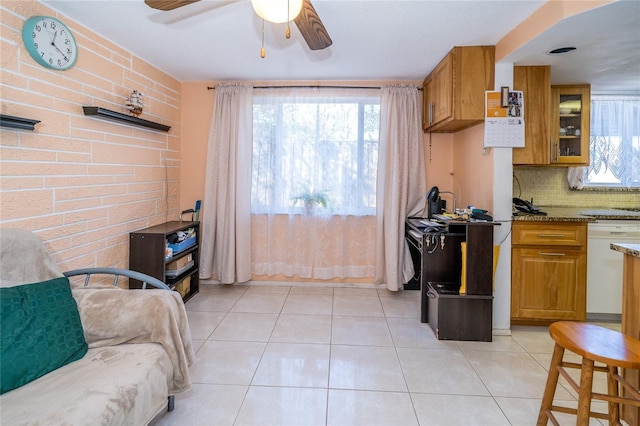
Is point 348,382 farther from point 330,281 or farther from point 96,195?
point 96,195

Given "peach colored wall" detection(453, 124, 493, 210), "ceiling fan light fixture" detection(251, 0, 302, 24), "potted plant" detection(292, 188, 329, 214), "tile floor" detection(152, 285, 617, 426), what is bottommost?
"tile floor" detection(152, 285, 617, 426)

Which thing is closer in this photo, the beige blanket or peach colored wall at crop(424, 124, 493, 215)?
the beige blanket

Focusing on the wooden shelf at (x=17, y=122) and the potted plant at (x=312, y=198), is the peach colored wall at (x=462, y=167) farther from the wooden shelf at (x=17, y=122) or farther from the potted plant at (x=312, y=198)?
the wooden shelf at (x=17, y=122)

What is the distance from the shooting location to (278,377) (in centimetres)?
212

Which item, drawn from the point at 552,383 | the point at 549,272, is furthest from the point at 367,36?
the point at 552,383

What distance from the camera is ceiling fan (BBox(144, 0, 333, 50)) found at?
1.60 metres

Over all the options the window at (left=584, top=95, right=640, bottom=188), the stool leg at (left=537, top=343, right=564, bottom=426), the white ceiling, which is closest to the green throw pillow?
the white ceiling

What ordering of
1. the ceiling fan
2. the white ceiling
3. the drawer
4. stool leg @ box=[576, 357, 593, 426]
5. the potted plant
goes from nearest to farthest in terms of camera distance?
1. stool leg @ box=[576, 357, 593, 426]
2. the ceiling fan
3. the white ceiling
4. the drawer
5. the potted plant

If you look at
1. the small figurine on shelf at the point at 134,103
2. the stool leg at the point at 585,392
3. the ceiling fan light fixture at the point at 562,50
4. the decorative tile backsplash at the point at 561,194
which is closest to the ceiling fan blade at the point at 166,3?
the small figurine on shelf at the point at 134,103

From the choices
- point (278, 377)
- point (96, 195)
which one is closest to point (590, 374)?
point (278, 377)

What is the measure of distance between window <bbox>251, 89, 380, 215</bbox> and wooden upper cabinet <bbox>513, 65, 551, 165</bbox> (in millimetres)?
1395

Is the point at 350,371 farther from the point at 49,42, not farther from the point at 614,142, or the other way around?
the point at 614,142

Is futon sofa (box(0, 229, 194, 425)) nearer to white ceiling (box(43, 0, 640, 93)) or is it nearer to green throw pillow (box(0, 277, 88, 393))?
green throw pillow (box(0, 277, 88, 393))

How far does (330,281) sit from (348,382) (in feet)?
6.17
